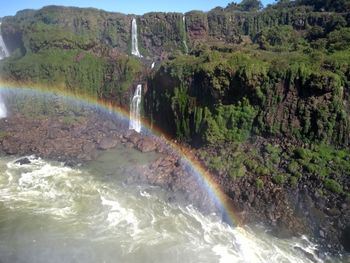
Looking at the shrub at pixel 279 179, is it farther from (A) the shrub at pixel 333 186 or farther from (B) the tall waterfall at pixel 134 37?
(B) the tall waterfall at pixel 134 37

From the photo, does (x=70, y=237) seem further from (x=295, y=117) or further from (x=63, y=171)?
(x=295, y=117)

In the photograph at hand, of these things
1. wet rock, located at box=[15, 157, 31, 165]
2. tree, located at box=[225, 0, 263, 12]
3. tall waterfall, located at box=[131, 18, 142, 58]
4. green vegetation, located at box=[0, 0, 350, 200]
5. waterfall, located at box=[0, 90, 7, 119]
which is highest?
tree, located at box=[225, 0, 263, 12]

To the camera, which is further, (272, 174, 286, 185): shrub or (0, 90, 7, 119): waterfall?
(0, 90, 7, 119): waterfall

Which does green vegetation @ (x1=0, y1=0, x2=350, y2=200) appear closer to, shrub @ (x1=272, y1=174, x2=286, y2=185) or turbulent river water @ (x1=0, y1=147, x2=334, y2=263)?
shrub @ (x1=272, y1=174, x2=286, y2=185)

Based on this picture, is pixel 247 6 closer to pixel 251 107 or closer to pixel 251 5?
pixel 251 5

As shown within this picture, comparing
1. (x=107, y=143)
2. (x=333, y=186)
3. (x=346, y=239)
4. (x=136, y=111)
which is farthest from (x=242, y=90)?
(x=346, y=239)

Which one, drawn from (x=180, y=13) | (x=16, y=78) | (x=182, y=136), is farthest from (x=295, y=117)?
(x=180, y=13)

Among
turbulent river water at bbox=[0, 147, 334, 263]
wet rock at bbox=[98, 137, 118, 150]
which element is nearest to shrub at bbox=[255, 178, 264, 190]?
turbulent river water at bbox=[0, 147, 334, 263]

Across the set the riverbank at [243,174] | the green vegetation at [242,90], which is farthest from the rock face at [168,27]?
the riverbank at [243,174]
